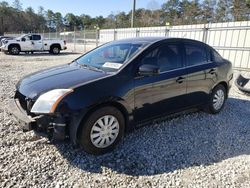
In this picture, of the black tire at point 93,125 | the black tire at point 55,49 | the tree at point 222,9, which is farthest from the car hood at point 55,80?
the tree at point 222,9

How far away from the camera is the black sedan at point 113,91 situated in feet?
9.55

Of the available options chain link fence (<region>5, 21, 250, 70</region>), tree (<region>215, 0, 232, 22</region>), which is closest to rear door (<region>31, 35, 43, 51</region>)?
chain link fence (<region>5, 21, 250, 70</region>)

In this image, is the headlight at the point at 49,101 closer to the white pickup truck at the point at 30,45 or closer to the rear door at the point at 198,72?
the rear door at the point at 198,72

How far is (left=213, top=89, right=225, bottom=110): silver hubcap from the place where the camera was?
4.86 metres

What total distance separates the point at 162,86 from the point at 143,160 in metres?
Answer: 1.20

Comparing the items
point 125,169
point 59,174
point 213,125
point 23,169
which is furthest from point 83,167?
point 213,125

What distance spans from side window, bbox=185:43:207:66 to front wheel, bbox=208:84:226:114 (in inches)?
28.4

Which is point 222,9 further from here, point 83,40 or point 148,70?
point 148,70

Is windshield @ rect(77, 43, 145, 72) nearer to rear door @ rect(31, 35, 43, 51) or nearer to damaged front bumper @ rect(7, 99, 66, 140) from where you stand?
damaged front bumper @ rect(7, 99, 66, 140)

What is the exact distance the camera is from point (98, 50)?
4363mm

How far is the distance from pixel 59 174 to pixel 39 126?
63 cm

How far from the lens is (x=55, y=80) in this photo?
10.9ft

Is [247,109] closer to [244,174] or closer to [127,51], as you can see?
[244,174]

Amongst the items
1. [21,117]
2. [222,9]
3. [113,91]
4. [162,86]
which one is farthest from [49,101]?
[222,9]
